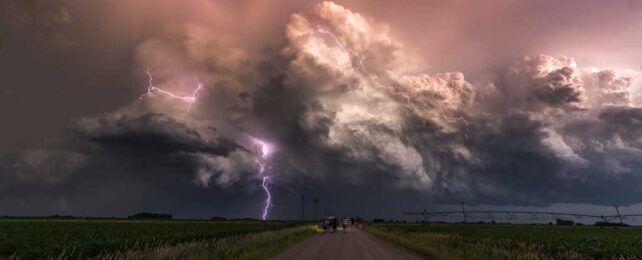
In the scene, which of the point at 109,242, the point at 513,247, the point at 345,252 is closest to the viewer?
the point at 109,242

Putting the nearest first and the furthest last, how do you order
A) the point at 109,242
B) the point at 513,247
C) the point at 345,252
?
1. the point at 109,242
2. the point at 345,252
3. the point at 513,247

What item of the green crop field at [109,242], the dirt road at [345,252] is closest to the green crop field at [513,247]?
the dirt road at [345,252]

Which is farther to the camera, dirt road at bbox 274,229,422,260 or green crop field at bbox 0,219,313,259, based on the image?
dirt road at bbox 274,229,422,260

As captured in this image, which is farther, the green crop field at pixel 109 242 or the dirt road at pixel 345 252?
the dirt road at pixel 345 252

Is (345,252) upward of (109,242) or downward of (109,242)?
downward

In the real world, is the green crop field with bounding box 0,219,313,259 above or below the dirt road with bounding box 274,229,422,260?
above

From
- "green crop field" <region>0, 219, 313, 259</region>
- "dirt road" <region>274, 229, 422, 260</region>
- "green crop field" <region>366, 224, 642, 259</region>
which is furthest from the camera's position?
"green crop field" <region>366, 224, 642, 259</region>

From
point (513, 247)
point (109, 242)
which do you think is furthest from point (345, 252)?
point (513, 247)

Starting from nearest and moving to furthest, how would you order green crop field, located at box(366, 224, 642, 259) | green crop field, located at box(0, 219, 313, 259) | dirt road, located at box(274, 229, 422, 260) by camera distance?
green crop field, located at box(0, 219, 313, 259) < dirt road, located at box(274, 229, 422, 260) < green crop field, located at box(366, 224, 642, 259)

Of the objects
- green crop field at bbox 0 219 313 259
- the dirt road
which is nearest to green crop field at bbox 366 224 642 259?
the dirt road

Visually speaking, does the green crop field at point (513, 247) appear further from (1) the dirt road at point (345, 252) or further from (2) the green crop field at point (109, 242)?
(2) the green crop field at point (109, 242)

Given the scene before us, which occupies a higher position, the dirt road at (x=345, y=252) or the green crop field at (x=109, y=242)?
the green crop field at (x=109, y=242)

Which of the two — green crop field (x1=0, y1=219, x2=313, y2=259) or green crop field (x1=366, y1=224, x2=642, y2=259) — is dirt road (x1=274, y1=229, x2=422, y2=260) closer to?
green crop field (x1=366, y1=224, x2=642, y2=259)

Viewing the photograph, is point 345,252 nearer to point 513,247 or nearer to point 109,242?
point 109,242
